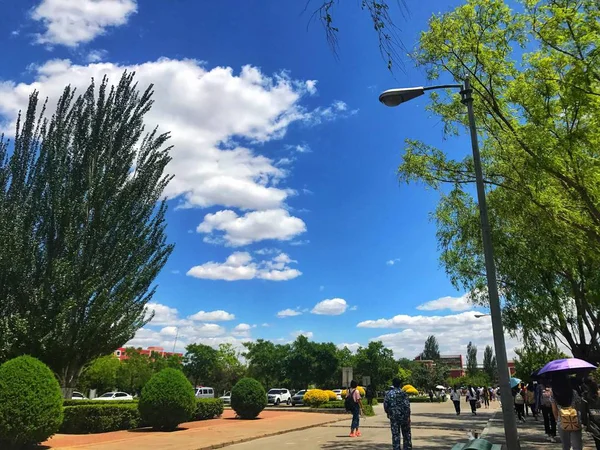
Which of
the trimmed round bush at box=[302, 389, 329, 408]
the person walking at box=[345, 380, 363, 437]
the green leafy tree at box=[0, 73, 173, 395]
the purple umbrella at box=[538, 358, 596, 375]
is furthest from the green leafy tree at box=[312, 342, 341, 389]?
the purple umbrella at box=[538, 358, 596, 375]

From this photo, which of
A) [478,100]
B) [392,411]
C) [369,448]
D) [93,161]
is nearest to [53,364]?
[93,161]

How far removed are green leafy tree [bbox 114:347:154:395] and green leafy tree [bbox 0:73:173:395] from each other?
129 ft

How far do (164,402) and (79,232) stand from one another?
11.4 m

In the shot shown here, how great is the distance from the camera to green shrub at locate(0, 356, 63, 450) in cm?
1067

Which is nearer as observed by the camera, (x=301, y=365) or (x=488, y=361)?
(x=301, y=365)

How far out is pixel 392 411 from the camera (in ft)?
32.2

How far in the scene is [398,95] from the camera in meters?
8.23

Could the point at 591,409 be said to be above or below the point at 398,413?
above

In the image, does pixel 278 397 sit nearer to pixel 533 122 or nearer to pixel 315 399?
pixel 315 399

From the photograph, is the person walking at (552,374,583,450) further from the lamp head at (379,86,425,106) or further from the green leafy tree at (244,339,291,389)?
the green leafy tree at (244,339,291,389)

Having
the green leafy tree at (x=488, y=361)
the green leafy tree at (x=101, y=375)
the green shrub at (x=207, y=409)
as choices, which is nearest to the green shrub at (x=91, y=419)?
the green shrub at (x=207, y=409)

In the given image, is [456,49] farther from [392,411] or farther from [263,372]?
[263,372]

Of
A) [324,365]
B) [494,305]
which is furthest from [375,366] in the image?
[494,305]

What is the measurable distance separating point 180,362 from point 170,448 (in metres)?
65.2
